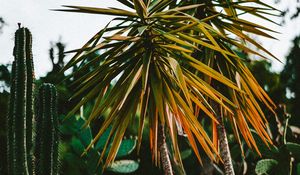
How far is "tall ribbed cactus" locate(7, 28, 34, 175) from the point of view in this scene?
3.84m

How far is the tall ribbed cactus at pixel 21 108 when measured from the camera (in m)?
3.84

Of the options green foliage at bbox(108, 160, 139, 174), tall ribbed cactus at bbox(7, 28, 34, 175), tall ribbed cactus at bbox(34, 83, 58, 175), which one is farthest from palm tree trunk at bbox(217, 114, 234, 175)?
green foliage at bbox(108, 160, 139, 174)

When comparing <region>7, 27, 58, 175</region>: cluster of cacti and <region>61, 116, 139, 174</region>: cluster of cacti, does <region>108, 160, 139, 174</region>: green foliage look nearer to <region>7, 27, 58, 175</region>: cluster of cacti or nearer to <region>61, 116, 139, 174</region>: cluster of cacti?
<region>61, 116, 139, 174</region>: cluster of cacti

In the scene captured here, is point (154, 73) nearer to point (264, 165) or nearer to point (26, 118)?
point (26, 118)

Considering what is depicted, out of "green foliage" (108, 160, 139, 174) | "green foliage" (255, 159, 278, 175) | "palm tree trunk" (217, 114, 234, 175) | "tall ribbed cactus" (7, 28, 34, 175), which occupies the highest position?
"tall ribbed cactus" (7, 28, 34, 175)

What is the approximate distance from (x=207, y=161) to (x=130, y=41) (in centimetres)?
277

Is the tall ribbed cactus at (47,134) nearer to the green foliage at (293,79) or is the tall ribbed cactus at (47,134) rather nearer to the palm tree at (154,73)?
the palm tree at (154,73)

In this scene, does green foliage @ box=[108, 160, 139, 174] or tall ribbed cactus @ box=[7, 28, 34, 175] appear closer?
tall ribbed cactus @ box=[7, 28, 34, 175]

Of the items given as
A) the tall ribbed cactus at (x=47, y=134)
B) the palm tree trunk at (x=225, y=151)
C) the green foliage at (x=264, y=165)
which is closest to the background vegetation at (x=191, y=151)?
the green foliage at (x=264, y=165)

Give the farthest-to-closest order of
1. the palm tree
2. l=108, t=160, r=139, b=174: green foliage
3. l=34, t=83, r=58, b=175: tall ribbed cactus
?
l=108, t=160, r=139, b=174: green foliage < l=34, t=83, r=58, b=175: tall ribbed cactus < the palm tree

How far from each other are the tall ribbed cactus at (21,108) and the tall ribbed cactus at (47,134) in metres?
0.09

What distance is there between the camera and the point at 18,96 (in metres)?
3.92

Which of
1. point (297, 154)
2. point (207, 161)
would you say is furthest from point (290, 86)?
point (207, 161)

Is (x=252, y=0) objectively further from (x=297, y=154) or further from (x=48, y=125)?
(x=297, y=154)
